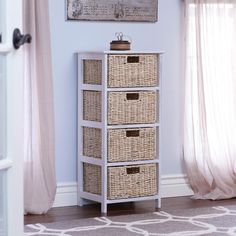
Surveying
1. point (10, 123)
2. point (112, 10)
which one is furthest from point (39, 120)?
point (10, 123)

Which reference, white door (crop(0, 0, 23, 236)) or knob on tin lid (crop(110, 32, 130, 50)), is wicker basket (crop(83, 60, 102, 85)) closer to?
knob on tin lid (crop(110, 32, 130, 50))

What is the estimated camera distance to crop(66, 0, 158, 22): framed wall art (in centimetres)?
442

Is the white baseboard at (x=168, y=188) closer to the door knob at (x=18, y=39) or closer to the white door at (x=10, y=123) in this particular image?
the white door at (x=10, y=123)

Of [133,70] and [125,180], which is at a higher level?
[133,70]

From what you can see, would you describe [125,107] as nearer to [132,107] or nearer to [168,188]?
[132,107]

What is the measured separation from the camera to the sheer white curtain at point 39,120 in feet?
13.7

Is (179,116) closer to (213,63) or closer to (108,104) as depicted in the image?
(213,63)

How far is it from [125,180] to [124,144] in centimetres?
24

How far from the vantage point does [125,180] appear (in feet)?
14.2

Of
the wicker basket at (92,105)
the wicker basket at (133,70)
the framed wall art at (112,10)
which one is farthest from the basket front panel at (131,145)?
the framed wall art at (112,10)

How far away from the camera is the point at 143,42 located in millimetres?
4691

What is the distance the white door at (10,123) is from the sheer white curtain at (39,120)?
1814mm

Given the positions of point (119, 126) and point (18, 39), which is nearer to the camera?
point (18, 39)

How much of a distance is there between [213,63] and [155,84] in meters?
0.60
